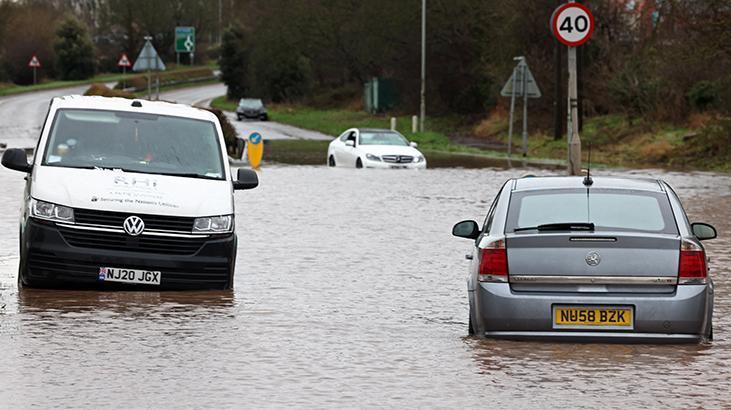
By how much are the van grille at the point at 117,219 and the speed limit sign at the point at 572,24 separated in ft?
41.6

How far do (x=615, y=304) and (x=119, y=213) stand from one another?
4.77 metres

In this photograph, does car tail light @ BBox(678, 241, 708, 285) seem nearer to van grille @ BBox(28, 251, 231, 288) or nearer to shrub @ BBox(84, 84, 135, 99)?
van grille @ BBox(28, 251, 231, 288)

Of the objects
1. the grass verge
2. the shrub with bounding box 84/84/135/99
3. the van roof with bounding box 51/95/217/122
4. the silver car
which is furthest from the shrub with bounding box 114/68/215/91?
the silver car

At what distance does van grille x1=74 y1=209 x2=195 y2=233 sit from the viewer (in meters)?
13.4

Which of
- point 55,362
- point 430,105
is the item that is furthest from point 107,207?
point 430,105

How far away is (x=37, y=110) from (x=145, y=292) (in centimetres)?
6583

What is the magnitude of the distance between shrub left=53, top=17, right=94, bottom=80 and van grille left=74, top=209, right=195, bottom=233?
117m

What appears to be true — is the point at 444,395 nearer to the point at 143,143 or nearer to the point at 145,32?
the point at 143,143

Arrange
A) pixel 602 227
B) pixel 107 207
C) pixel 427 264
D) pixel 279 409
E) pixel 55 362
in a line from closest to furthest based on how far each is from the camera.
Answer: pixel 279 409
pixel 55 362
pixel 602 227
pixel 107 207
pixel 427 264

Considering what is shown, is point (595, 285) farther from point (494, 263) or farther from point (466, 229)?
point (466, 229)

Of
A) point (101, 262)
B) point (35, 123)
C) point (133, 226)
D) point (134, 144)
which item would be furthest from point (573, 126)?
point (35, 123)

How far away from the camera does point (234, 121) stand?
8169 centimetres

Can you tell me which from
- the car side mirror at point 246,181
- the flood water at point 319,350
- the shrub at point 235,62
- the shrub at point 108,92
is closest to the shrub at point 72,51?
the shrub at point 235,62

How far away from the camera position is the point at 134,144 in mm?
14758
